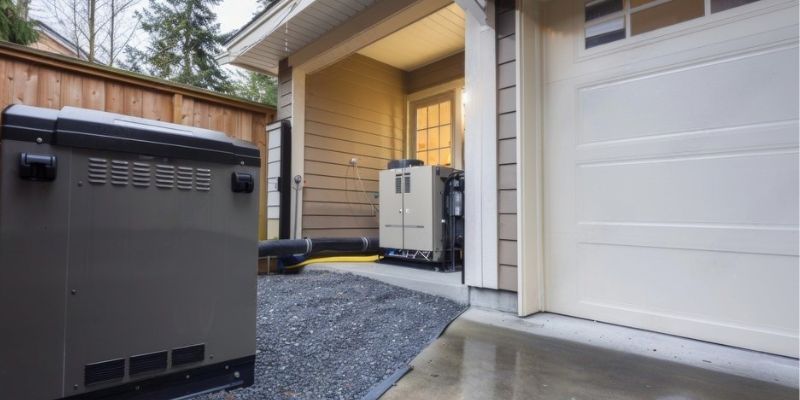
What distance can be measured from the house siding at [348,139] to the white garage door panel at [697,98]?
3.01m

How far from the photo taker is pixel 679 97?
6.84 ft

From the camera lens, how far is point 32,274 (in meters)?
0.93

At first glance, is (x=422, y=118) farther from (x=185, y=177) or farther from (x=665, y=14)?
(x=185, y=177)

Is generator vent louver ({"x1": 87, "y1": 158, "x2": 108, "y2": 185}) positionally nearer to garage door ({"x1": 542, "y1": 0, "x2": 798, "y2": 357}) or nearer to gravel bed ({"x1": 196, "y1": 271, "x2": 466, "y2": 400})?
gravel bed ({"x1": 196, "y1": 271, "x2": 466, "y2": 400})

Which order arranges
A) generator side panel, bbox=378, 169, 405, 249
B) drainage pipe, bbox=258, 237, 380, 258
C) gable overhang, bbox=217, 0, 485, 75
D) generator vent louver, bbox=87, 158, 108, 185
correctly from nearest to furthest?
generator vent louver, bbox=87, 158, 108, 185
drainage pipe, bbox=258, 237, 380, 258
gable overhang, bbox=217, 0, 485, 75
generator side panel, bbox=378, 169, 405, 249

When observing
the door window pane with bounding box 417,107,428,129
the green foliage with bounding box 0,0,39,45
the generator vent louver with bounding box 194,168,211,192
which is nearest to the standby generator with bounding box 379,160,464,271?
the door window pane with bounding box 417,107,428,129

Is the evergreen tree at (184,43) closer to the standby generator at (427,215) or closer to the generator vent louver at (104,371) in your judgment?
the standby generator at (427,215)

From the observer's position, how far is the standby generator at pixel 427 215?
3586 mm

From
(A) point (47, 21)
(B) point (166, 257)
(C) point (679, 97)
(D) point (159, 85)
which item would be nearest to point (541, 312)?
(C) point (679, 97)

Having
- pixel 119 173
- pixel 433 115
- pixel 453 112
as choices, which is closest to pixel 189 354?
pixel 119 173

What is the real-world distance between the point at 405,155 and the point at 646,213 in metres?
3.69

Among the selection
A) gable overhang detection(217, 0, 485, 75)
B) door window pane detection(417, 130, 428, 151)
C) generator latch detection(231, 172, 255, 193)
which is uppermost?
gable overhang detection(217, 0, 485, 75)

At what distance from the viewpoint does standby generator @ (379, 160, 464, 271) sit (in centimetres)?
359

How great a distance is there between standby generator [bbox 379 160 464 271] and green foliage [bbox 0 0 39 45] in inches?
214
